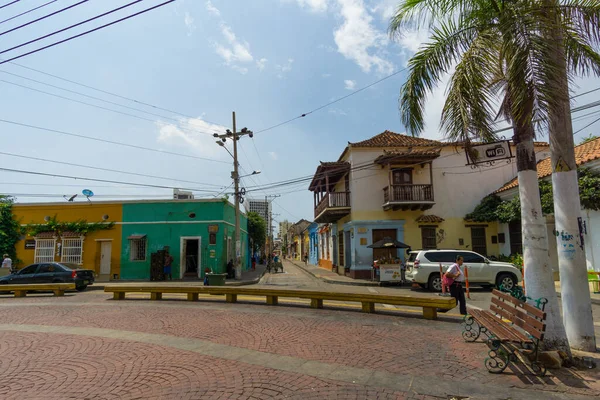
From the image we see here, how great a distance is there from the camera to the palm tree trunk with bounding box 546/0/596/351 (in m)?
5.61

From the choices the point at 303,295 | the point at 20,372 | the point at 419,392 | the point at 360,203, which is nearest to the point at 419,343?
the point at 419,392

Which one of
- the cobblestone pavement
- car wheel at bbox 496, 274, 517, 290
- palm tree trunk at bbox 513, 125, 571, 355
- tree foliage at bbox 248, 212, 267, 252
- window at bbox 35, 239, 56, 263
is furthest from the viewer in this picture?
tree foliage at bbox 248, 212, 267, 252

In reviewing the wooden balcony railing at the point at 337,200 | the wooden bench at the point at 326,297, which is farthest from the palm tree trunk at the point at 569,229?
the wooden balcony railing at the point at 337,200

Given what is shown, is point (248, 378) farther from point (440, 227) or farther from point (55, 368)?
point (440, 227)

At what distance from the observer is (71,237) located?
2278 cm

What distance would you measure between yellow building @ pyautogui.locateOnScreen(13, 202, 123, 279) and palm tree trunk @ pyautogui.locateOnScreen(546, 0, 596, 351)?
22841 mm

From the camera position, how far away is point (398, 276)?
1744 cm

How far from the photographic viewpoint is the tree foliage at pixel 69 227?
22.6 meters

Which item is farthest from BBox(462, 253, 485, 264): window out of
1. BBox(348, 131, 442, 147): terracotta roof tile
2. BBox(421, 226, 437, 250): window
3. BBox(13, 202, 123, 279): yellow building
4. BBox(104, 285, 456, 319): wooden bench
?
BBox(13, 202, 123, 279): yellow building

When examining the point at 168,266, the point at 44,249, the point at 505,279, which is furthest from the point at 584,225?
the point at 44,249

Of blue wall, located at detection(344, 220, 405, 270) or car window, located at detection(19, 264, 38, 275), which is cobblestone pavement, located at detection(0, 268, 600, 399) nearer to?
car window, located at detection(19, 264, 38, 275)

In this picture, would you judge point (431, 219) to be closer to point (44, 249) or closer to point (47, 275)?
point (47, 275)

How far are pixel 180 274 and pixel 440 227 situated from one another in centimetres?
1607

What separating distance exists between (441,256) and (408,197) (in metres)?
6.39
